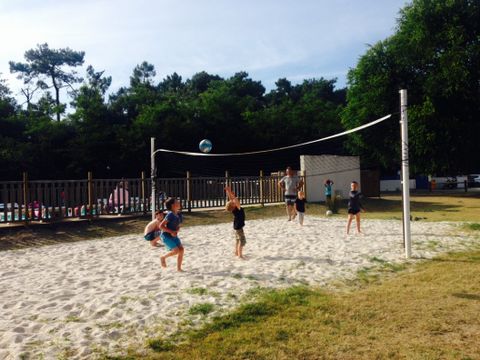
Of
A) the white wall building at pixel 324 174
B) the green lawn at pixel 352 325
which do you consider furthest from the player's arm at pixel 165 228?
the white wall building at pixel 324 174

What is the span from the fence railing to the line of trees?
541 inches

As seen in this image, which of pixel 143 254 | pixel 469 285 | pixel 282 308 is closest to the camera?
pixel 282 308

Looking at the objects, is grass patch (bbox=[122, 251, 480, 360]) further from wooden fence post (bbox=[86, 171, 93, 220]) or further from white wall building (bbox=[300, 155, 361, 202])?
white wall building (bbox=[300, 155, 361, 202])

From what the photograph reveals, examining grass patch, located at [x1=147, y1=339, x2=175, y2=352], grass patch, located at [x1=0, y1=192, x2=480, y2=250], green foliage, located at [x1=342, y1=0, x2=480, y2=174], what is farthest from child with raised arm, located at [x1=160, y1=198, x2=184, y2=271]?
green foliage, located at [x1=342, y1=0, x2=480, y2=174]

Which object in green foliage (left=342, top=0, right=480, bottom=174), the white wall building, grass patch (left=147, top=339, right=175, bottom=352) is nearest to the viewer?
grass patch (left=147, top=339, right=175, bottom=352)

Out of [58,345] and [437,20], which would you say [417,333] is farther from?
[437,20]

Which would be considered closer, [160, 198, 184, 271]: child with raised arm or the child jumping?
[160, 198, 184, 271]: child with raised arm

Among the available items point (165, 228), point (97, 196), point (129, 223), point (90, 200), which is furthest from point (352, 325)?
point (97, 196)

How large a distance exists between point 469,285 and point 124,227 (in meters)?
10.5

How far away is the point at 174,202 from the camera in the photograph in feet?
25.7

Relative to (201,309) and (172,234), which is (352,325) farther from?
(172,234)

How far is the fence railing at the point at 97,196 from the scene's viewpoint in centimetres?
1310

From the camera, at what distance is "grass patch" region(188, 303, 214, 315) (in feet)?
17.3

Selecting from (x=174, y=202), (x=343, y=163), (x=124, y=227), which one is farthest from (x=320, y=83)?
(x=174, y=202)
